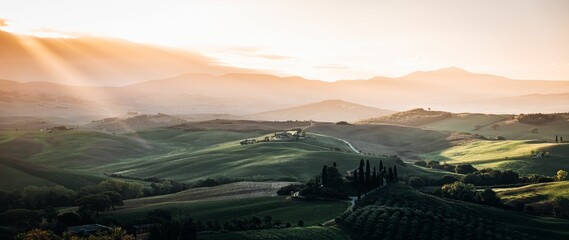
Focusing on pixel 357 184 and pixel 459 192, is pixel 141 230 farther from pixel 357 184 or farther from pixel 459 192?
pixel 459 192

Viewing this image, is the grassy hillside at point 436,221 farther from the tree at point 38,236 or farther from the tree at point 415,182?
the tree at point 38,236

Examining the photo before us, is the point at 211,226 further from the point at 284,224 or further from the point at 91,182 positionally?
the point at 91,182

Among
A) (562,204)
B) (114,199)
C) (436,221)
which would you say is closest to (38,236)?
(114,199)

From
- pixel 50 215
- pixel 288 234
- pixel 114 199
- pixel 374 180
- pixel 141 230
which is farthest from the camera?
pixel 374 180

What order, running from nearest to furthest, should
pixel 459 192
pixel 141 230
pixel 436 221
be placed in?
pixel 436 221 → pixel 141 230 → pixel 459 192

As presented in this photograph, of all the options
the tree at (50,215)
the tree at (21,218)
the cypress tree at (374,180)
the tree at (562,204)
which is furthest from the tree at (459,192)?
the tree at (21,218)

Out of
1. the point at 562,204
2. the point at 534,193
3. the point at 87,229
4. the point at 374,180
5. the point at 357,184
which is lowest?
the point at 87,229

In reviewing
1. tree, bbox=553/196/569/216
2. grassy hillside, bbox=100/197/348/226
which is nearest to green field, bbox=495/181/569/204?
tree, bbox=553/196/569/216

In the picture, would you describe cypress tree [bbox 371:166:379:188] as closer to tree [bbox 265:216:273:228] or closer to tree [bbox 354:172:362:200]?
tree [bbox 354:172:362:200]
